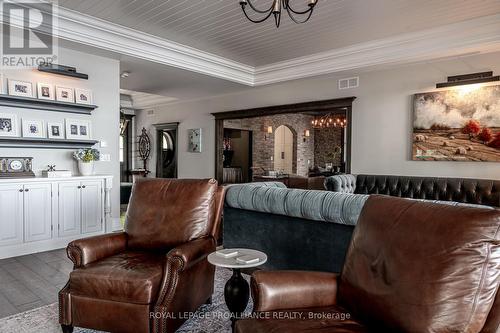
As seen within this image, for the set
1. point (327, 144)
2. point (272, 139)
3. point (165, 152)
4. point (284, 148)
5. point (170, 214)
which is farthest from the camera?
point (327, 144)

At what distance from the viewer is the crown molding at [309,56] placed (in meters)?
4.30

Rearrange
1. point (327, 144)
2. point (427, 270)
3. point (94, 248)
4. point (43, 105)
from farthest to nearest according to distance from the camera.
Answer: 1. point (327, 144)
2. point (43, 105)
3. point (94, 248)
4. point (427, 270)

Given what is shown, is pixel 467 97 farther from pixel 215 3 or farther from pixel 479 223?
pixel 479 223

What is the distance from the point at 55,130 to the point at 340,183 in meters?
4.27

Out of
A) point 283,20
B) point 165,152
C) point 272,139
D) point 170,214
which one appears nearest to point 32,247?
point 170,214

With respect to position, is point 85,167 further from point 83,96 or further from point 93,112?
point 83,96

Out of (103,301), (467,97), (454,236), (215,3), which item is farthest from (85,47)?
(467,97)

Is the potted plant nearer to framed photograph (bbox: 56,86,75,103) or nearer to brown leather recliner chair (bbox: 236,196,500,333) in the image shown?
framed photograph (bbox: 56,86,75,103)

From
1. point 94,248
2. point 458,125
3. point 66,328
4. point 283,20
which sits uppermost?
point 283,20

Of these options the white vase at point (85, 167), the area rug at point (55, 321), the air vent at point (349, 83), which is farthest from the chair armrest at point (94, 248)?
the air vent at point (349, 83)

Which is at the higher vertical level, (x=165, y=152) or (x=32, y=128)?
(x=32, y=128)

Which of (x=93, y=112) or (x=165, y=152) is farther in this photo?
(x=165, y=152)

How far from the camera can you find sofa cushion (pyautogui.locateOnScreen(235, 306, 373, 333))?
4.86 ft

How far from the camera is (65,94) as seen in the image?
466cm
